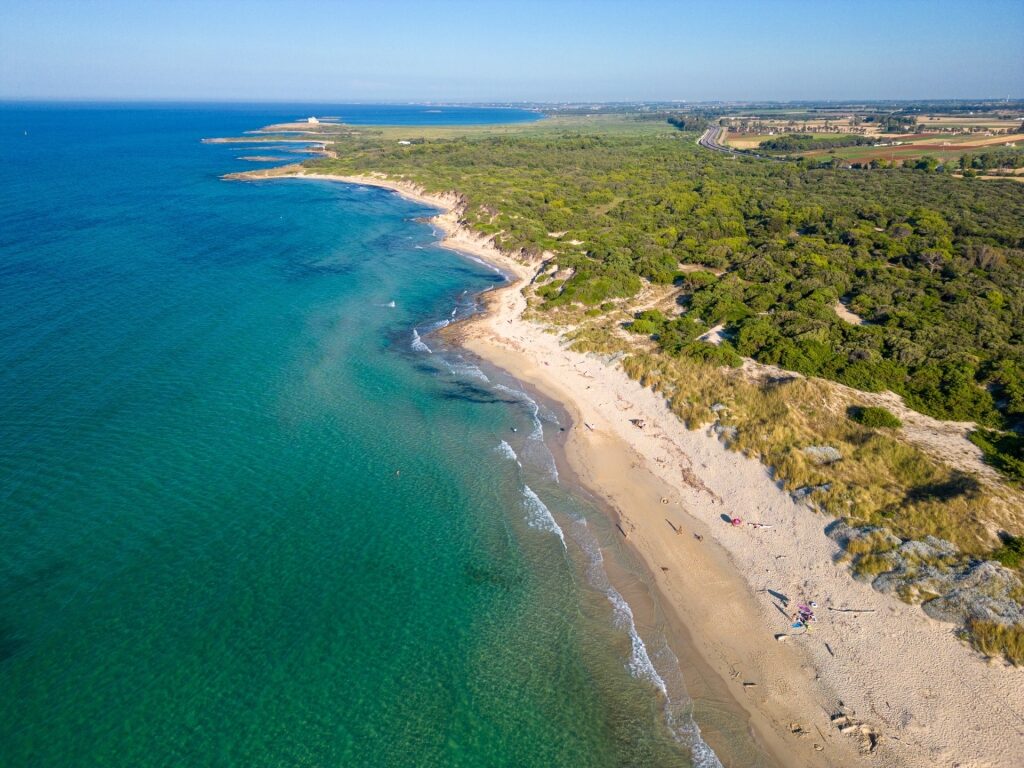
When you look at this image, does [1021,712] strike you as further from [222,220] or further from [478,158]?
[478,158]

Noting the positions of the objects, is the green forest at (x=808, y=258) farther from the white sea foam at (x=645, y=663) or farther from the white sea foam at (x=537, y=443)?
the white sea foam at (x=645, y=663)

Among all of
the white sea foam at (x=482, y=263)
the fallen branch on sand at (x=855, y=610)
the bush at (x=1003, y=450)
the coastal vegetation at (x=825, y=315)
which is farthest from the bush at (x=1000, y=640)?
the white sea foam at (x=482, y=263)

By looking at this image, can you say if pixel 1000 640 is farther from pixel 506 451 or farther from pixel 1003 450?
pixel 506 451

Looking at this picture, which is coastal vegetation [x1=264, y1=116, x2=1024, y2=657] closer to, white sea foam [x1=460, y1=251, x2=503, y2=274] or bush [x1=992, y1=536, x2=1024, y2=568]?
bush [x1=992, y1=536, x2=1024, y2=568]

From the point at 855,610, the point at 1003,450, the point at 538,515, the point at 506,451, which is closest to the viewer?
the point at 855,610

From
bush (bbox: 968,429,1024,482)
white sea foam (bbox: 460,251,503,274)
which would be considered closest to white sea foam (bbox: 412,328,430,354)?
white sea foam (bbox: 460,251,503,274)

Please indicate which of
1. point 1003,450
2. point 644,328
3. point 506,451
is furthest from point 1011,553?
point 644,328

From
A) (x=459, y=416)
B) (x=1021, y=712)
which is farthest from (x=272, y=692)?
(x=1021, y=712)
